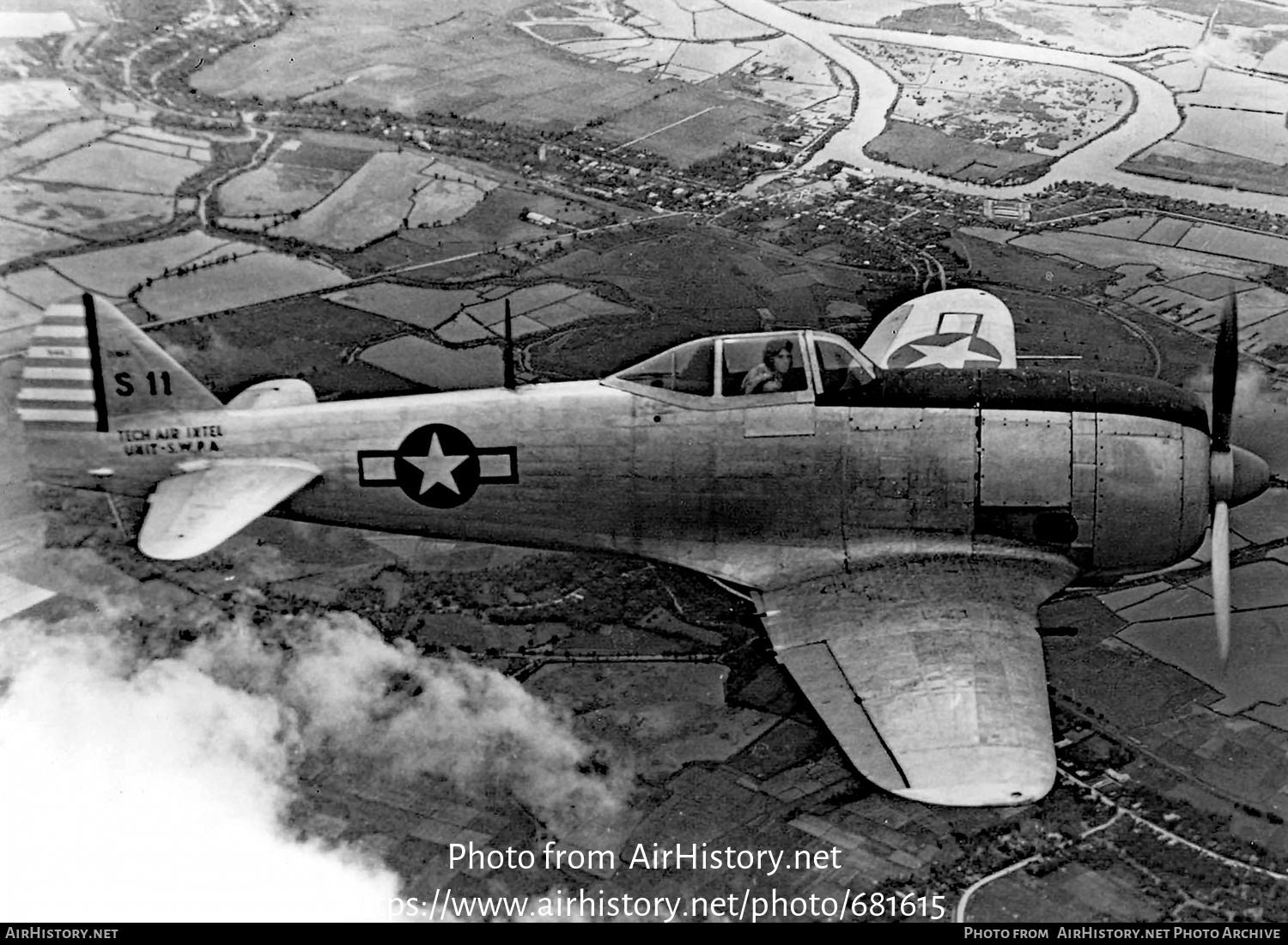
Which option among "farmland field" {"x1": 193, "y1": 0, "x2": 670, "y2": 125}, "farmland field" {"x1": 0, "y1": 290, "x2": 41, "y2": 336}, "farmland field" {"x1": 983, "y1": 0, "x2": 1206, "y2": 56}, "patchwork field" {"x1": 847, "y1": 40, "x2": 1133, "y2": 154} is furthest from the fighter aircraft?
"farmland field" {"x1": 983, "y1": 0, "x2": 1206, "y2": 56}

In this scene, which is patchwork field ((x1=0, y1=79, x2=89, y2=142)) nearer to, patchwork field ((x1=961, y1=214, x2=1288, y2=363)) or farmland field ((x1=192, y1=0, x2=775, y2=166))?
farmland field ((x1=192, y1=0, x2=775, y2=166))

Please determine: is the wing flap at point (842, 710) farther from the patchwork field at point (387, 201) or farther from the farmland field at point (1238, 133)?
the farmland field at point (1238, 133)

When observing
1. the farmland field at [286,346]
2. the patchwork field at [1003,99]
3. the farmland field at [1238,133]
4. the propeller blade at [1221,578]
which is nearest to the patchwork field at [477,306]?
the farmland field at [286,346]

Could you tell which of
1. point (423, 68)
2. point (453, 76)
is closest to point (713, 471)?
point (453, 76)

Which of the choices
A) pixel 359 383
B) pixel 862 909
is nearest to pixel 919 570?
pixel 862 909

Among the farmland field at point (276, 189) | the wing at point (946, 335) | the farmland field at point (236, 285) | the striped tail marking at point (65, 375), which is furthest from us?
the farmland field at point (276, 189)

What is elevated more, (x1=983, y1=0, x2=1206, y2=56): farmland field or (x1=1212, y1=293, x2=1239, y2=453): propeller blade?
(x1=983, y1=0, x2=1206, y2=56): farmland field

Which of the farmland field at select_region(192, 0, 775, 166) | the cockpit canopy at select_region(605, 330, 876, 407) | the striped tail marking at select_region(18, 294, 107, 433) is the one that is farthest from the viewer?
the farmland field at select_region(192, 0, 775, 166)
